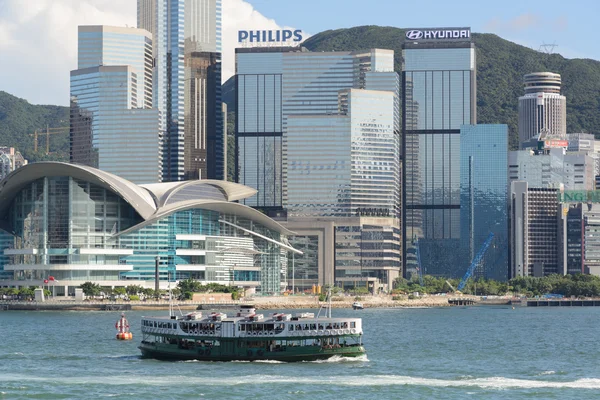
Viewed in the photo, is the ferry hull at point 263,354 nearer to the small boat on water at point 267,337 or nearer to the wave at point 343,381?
the small boat on water at point 267,337

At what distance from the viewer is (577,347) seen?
375 feet

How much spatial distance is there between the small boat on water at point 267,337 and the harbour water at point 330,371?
107cm

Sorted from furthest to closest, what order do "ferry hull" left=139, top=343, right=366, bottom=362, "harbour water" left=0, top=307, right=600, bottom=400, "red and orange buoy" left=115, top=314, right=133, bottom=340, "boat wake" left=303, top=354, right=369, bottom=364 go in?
"red and orange buoy" left=115, top=314, right=133, bottom=340, "boat wake" left=303, top=354, right=369, bottom=364, "ferry hull" left=139, top=343, right=366, bottom=362, "harbour water" left=0, top=307, right=600, bottom=400

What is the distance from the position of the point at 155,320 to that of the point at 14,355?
13302mm

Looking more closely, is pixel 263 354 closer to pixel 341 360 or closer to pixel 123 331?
pixel 341 360

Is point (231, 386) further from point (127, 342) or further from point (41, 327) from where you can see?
point (41, 327)

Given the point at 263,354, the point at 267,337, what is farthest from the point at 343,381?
the point at 263,354

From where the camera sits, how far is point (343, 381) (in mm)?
80312

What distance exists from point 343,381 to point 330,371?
5.05 meters

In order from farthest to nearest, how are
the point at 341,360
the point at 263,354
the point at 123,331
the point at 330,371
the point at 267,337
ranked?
the point at 123,331 → the point at 341,360 → the point at 263,354 → the point at 267,337 → the point at 330,371

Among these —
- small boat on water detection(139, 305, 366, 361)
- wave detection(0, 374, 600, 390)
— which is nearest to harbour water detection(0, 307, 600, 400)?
wave detection(0, 374, 600, 390)

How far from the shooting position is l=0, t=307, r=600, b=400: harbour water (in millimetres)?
76438

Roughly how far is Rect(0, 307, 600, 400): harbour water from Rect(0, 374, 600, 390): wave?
63mm

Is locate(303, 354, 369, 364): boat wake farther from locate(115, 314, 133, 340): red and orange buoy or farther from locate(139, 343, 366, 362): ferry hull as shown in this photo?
locate(115, 314, 133, 340): red and orange buoy
